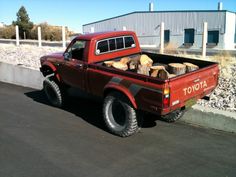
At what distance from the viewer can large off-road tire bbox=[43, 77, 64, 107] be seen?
26.5 ft

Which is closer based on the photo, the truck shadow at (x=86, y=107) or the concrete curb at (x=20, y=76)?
the truck shadow at (x=86, y=107)

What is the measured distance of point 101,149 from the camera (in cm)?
560

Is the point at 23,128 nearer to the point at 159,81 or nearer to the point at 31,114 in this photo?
the point at 31,114

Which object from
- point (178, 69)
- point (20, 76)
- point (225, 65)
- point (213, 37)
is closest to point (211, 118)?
point (178, 69)

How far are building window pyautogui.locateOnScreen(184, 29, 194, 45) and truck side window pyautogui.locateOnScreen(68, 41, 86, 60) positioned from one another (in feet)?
134

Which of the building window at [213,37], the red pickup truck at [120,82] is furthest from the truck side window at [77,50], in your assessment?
the building window at [213,37]

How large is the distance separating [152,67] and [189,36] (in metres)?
42.3

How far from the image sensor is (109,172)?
4754 mm

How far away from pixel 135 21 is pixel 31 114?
4457 cm

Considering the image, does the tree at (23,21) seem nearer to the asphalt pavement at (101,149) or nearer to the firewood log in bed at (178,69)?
the asphalt pavement at (101,149)

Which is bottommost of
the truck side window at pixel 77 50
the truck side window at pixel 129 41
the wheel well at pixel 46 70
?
the wheel well at pixel 46 70

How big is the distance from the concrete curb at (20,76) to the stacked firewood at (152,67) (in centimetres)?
436

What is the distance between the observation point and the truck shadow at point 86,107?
7028 millimetres

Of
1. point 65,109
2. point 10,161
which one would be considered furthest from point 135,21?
point 10,161
